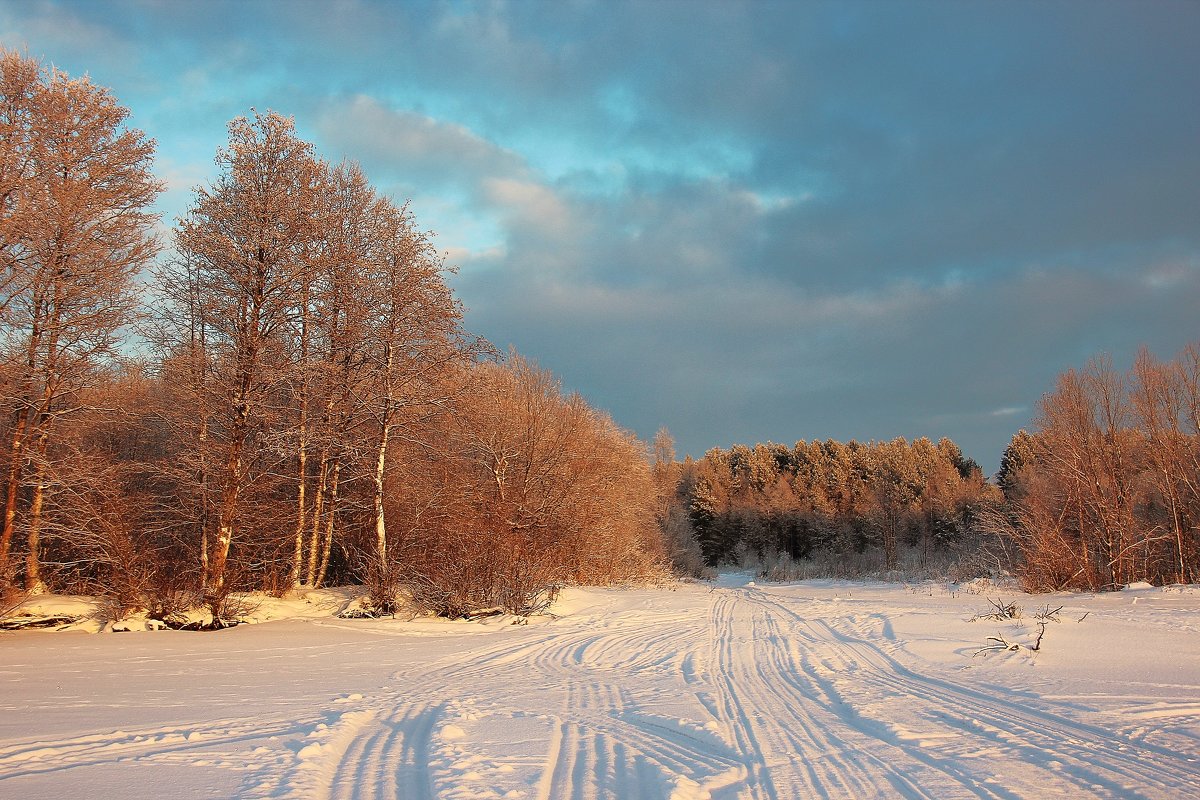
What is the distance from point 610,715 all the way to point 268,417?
11.3 metres

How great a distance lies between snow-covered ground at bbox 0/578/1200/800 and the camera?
4414mm

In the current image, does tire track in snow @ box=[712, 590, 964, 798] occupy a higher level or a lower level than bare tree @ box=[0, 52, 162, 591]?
lower

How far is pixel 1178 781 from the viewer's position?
14.4 feet

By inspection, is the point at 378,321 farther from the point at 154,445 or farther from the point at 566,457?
the point at 566,457

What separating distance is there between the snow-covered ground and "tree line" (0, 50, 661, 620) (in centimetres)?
295

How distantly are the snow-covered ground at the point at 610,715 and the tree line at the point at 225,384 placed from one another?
2951 mm

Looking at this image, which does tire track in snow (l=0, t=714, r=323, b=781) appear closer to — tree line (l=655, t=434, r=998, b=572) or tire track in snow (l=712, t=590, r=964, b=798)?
tire track in snow (l=712, t=590, r=964, b=798)

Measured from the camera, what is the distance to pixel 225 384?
14.3 meters

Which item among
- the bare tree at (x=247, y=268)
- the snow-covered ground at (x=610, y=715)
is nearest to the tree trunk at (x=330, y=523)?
the bare tree at (x=247, y=268)

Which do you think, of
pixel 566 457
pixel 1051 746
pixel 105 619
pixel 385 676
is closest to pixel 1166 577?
pixel 566 457

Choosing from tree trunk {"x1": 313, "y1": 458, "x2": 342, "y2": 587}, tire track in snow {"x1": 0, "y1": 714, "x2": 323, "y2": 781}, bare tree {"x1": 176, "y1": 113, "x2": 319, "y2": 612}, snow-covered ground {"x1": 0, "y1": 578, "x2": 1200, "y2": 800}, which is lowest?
snow-covered ground {"x1": 0, "y1": 578, "x2": 1200, "y2": 800}

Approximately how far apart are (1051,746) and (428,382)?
1451cm

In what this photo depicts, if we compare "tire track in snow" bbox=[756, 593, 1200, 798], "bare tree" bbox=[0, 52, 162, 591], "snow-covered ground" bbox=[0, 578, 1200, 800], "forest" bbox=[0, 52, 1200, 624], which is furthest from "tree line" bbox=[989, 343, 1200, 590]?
"bare tree" bbox=[0, 52, 162, 591]

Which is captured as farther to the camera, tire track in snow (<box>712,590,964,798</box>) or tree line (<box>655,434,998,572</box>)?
tree line (<box>655,434,998,572</box>)
